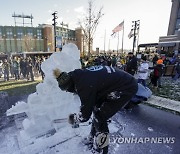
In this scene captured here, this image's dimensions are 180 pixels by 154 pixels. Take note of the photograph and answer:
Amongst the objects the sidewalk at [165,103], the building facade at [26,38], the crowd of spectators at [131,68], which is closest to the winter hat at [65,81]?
the sidewalk at [165,103]

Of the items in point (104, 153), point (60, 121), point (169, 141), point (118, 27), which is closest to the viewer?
point (104, 153)

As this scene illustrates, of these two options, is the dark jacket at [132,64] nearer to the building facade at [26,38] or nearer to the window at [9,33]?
the building facade at [26,38]

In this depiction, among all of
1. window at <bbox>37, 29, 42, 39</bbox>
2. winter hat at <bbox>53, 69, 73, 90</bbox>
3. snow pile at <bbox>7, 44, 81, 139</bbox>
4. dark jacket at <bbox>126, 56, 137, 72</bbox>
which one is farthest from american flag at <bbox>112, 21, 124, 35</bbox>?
window at <bbox>37, 29, 42, 39</bbox>

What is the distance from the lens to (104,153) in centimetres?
269

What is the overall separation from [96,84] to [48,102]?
1.70 metres

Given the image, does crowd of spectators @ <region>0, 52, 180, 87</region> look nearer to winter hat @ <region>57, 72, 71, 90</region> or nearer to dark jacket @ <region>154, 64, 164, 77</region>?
dark jacket @ <region>154, 64, 164, 77</region>

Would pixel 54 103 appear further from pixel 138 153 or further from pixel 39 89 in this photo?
pixel 138 153

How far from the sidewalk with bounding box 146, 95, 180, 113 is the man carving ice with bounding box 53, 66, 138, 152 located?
10.8 ft

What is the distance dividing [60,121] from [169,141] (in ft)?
7.68

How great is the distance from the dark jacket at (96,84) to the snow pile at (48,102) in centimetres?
126

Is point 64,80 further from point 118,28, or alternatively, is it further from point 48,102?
point 118,28

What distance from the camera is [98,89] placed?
7.36 ft

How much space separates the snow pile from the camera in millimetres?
3332

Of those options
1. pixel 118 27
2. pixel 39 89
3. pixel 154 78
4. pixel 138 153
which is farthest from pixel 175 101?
pixel 118 27
